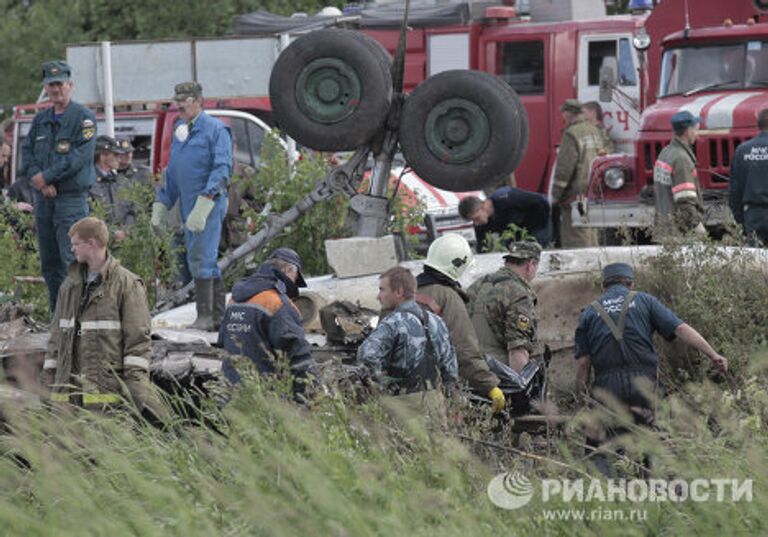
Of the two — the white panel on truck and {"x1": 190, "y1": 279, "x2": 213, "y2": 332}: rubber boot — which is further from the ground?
the white panel on truck

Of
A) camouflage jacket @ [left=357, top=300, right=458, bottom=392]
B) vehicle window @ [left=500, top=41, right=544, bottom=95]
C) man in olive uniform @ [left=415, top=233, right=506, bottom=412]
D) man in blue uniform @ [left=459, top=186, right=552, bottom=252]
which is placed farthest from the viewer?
vehicle window @ [left=500, top=41, right=544, bottom=95]

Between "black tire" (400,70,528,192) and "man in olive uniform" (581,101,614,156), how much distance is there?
5860mm

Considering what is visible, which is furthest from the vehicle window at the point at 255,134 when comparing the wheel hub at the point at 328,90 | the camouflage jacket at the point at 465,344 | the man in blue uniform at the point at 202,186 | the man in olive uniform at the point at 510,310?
the camouflage jacket at the point at 465,344

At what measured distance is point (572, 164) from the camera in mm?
18062

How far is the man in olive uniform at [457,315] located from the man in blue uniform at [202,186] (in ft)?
7.65

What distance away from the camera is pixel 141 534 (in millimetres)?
6289

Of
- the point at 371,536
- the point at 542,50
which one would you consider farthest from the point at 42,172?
the point at 542,50

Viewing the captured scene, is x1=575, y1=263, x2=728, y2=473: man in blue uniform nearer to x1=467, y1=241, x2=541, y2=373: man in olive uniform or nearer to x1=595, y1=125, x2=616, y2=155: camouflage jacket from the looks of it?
x1=467, y1=241, x2=541, y2=373: man in olive uniform

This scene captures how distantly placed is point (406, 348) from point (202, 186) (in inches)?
139

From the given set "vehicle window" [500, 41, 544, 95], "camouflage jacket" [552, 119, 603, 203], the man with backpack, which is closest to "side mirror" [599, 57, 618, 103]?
"camouflage jacket" [552, 119, 603, 203]

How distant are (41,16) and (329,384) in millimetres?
23536

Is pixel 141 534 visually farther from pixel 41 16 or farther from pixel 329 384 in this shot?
pixel 41 16

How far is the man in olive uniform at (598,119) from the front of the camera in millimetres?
19016

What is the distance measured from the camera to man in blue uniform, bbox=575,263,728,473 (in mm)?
9648
